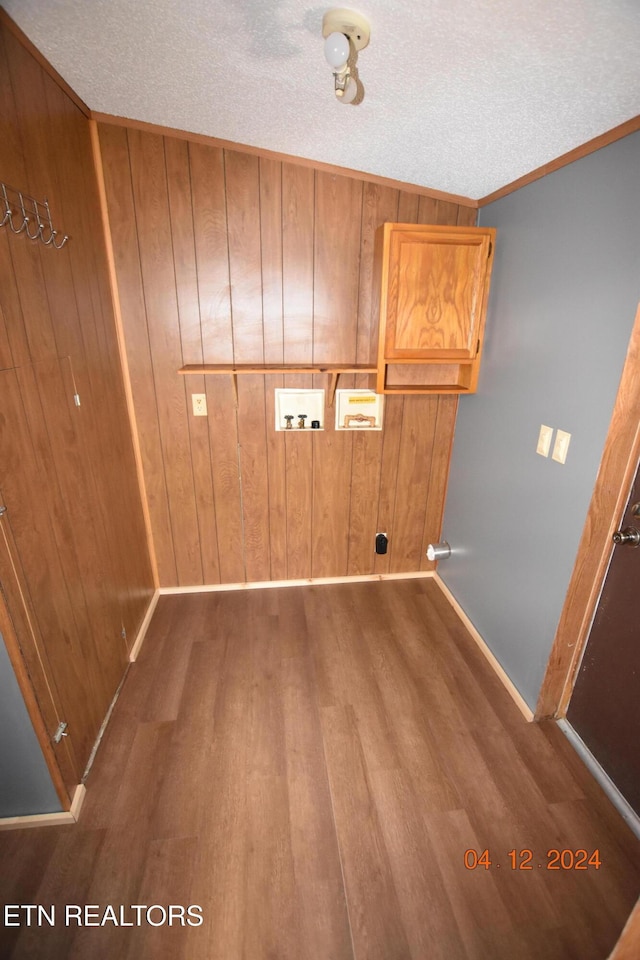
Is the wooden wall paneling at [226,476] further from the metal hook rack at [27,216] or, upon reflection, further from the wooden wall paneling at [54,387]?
the metal hook rack at [27,216]

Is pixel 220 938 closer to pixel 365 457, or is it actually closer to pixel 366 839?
pixel 366 839

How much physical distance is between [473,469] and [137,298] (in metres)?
1.91

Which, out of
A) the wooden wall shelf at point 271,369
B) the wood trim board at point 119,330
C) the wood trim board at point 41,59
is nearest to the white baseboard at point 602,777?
the wooden wall shelf at point 271,369

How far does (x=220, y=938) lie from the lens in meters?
1.17

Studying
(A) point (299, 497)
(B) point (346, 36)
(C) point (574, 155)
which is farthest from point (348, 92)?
(A) point (299, 497)

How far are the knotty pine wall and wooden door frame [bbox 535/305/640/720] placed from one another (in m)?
1.14

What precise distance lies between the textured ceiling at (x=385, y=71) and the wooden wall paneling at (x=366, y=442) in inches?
11.5

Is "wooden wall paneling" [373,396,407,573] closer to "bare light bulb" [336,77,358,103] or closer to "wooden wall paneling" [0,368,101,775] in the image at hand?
"bare light bulb" [336,77,358,103]

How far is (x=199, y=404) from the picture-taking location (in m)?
2.26

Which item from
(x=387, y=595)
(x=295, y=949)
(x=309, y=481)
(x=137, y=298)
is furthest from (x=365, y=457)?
(x=295, y=949)

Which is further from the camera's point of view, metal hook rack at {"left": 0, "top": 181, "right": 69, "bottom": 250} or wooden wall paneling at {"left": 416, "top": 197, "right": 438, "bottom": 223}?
wooden wall paneling at {"left": 416, "top": 197, "right": 438, "bottom": 223}

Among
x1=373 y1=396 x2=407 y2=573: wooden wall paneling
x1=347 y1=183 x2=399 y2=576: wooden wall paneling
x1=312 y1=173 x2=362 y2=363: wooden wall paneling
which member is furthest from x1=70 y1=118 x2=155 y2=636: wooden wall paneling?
x1=373 y1=396 x2=407 y2=573: wooden wall paneling

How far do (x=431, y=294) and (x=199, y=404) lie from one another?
1282 millimetres

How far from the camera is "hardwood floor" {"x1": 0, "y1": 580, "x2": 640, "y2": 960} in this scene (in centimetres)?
119
